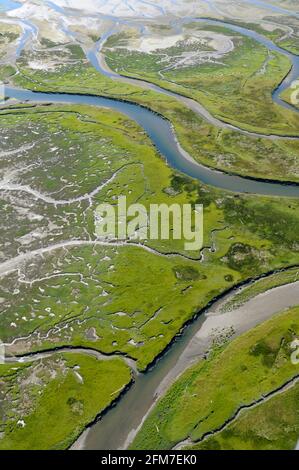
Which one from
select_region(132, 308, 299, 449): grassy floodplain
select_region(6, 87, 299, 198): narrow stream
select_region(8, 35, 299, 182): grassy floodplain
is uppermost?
select_region(8, 35, 299, 182): grassy floodplain

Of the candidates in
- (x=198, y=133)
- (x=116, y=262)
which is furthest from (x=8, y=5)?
(x=116, y=262)

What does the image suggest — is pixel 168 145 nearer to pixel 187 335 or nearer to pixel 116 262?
pixel 116 262

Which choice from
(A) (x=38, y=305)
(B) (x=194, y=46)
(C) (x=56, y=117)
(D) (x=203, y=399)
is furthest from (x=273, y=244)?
(B) (x=194, y=46)

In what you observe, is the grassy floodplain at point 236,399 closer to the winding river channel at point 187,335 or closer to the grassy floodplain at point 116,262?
the winding river channel at point 187,335

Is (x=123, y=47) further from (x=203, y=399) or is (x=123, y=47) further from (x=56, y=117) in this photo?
(x=203, y=399)

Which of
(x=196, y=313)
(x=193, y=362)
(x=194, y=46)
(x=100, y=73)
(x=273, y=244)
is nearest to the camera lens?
(x=193, y=362)

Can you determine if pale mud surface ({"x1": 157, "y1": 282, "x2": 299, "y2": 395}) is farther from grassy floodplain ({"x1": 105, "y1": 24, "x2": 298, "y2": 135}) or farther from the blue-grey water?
the blue-grey water

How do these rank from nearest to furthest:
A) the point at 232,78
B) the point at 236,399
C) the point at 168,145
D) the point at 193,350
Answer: the point at 236,399
the point at 193,350
the point at 168,145
the point at 232,78

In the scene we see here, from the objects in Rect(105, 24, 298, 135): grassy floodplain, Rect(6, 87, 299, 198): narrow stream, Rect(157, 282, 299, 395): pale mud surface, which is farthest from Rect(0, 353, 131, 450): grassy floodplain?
Rect(105, 24, 298, 135): grassy floodplain
